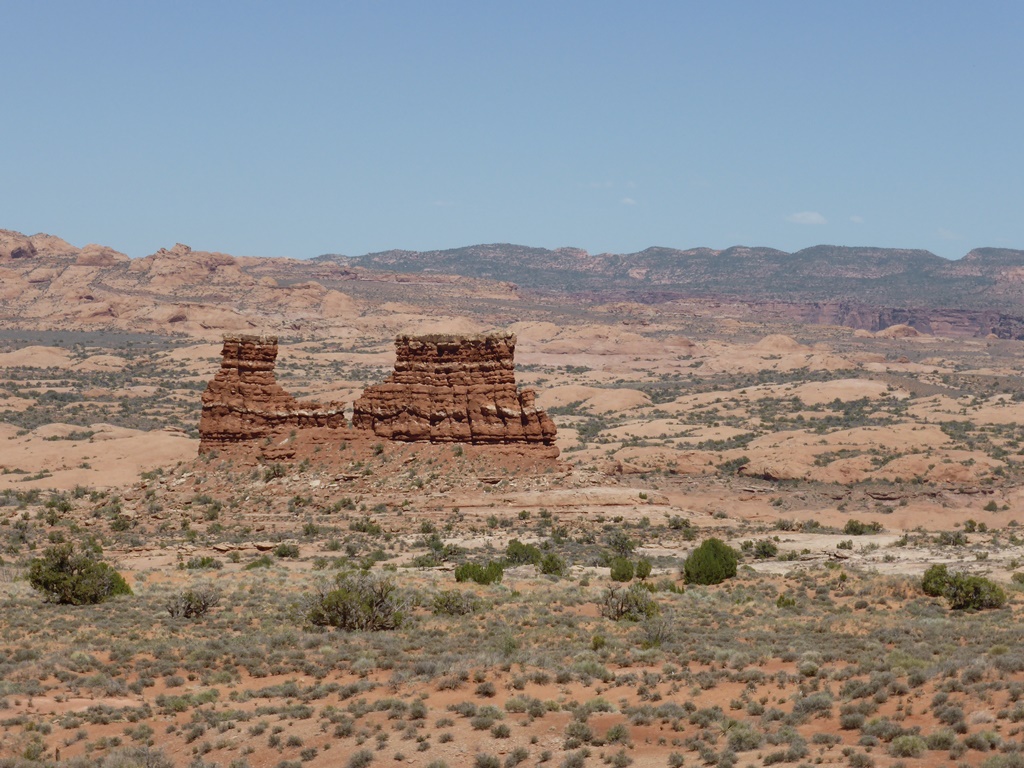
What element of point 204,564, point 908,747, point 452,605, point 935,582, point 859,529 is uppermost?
point 908,747

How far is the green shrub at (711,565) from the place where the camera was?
3027 cm

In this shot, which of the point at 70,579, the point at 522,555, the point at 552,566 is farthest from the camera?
the point at 522,555

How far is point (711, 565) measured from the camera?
30.3m

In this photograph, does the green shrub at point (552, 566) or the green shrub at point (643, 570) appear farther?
the green shrub at point (552, 566)

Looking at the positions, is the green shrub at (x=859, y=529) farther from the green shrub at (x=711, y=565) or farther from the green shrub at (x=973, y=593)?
the green shrub at (x=973, y=593)

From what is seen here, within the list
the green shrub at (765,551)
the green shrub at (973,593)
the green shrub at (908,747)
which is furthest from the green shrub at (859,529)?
the green shrub at (908,747)

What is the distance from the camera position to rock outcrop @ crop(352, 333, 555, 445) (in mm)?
40594

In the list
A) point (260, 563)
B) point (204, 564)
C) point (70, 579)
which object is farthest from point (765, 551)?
point (70, 579)

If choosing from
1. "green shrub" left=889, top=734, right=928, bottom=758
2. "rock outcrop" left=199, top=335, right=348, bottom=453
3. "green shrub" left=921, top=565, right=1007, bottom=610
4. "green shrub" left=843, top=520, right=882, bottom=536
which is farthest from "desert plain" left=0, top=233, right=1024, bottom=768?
"rock outcrop" left=199, top=335, right=348, bottom=453

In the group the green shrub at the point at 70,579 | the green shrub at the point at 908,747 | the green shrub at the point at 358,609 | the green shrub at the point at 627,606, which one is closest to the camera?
the green shrub at the point at 908,747

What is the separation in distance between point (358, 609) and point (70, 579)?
6.56 m

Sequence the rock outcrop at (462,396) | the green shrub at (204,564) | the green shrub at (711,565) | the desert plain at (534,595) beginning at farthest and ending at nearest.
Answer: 1. the rock outcrop at (462,396)
2. the green shrub at (204,564)
3. the green shrub at (711,565)
4. the desert plain at (534,595)

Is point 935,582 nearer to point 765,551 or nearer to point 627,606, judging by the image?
point 627,606

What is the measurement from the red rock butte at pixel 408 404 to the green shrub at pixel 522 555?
25.6ft
